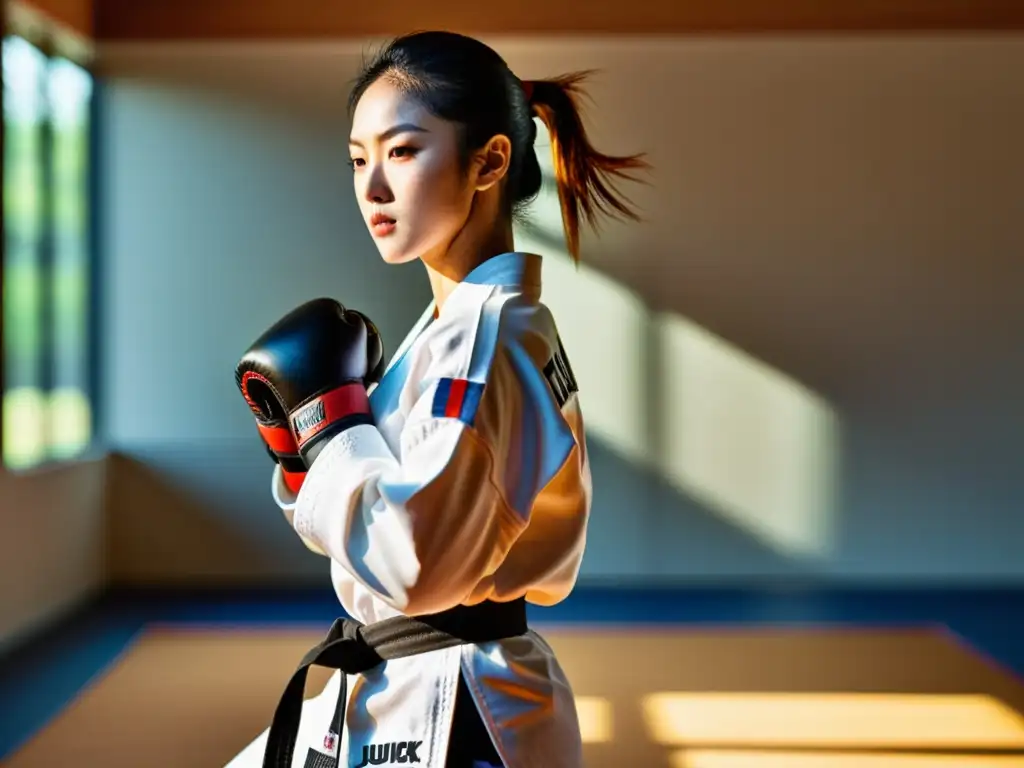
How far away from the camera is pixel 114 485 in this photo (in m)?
5.51

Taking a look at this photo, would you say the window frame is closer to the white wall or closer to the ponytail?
the white wall

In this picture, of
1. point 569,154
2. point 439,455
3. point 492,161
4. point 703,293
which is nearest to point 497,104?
point 492,161

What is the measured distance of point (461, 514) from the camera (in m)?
1.05

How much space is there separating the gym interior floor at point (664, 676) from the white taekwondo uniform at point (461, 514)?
1982mm

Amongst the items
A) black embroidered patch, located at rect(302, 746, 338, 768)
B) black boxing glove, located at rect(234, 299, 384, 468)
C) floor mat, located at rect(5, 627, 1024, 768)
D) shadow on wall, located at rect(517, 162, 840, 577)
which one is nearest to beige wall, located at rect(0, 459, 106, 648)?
floor mat, located at rect(5, 627, 1024, 768)

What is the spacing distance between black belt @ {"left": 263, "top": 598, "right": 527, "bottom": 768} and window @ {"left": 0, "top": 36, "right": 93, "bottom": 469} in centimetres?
339

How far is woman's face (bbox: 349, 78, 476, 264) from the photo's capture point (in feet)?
4.01

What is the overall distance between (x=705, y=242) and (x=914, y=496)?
1.53 m

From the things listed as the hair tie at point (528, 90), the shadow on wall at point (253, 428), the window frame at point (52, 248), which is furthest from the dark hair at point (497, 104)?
the shadow on wall at point (253, 428)

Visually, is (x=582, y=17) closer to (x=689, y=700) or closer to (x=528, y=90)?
(x=689, y=700)

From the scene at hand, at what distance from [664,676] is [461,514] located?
3090 millimetres

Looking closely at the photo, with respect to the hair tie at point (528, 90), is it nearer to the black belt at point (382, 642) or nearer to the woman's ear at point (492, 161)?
the woman's ear at point (492, 161)

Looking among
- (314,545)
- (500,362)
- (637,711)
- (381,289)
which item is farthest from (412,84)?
(381,289)

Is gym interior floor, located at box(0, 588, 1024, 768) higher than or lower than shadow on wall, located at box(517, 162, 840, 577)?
lower
